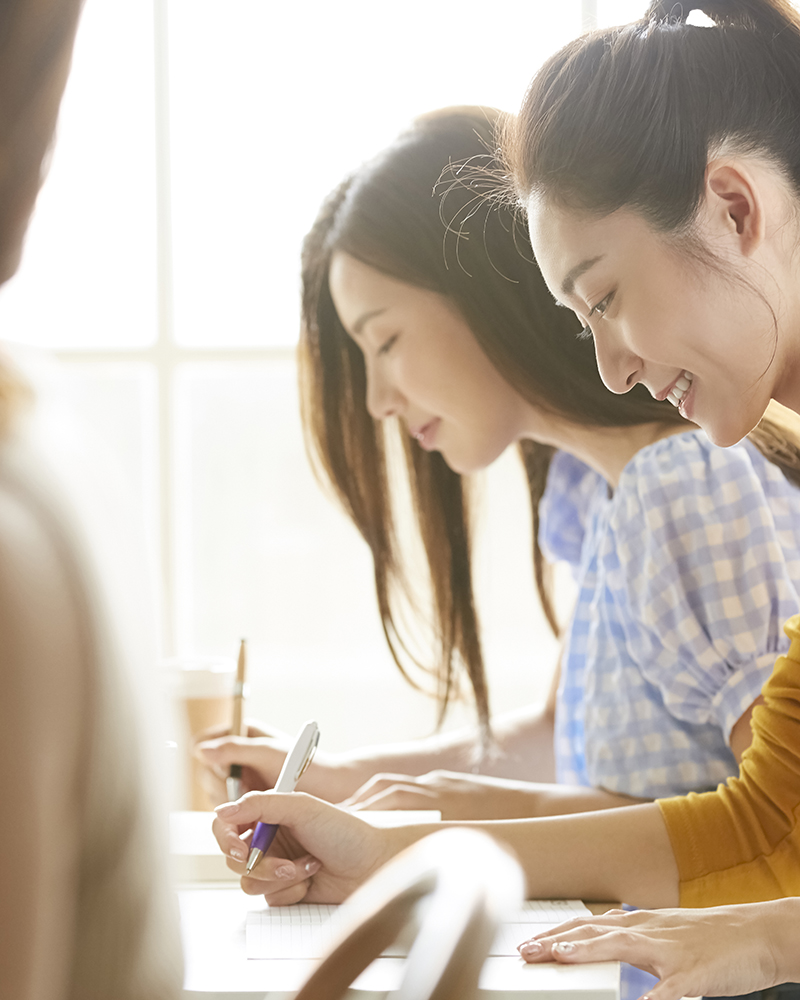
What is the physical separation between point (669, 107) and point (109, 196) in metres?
1.74

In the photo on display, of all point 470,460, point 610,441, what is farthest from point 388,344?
point 610,441

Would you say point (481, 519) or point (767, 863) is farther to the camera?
point (481, 519)

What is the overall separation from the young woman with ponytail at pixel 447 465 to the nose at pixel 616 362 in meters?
0.06

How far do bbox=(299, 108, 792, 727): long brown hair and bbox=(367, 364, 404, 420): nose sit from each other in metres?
0.08

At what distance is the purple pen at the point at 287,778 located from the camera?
31.3 inches

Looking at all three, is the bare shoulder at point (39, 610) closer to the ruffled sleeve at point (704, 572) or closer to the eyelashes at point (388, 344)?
the ruffled sleeve at point (704, 572)

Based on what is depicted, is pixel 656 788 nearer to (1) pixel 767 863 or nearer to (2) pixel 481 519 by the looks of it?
(1) pixel 767 863

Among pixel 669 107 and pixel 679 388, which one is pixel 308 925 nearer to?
pixel 679 388

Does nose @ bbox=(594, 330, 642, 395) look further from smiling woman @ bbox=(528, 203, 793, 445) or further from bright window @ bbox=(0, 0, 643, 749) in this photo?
bright window @ bbox=(0, 0, 643, 749)

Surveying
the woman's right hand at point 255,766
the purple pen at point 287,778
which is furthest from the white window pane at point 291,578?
the purple pen at point 287,778

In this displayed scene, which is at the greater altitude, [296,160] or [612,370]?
[296,160]

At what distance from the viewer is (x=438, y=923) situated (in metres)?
0.34

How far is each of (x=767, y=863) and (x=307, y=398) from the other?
2.73ft

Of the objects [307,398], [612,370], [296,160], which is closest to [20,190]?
[612,370]
